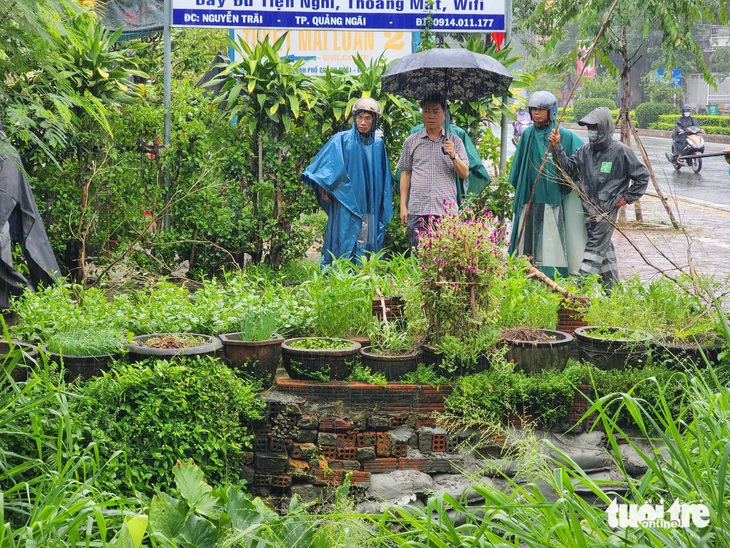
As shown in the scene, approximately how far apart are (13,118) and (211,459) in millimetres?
1910

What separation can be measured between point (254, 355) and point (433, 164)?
3.12 metres

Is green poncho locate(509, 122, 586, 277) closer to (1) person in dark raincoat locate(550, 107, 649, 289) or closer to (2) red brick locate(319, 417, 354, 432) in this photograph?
(1) person in dark raincoat locate(550, 107, 649, 289)

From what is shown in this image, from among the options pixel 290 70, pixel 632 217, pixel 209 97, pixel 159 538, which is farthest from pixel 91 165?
pixel 632 217

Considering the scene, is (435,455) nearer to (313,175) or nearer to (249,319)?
(249,319)

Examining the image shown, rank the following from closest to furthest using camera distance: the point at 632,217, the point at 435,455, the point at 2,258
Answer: the point at 435,455 < the point at 2,258 < the point at 632,217

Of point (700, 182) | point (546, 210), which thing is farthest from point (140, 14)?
point (700, 182)

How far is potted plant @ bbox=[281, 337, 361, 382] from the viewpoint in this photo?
5.39 meters

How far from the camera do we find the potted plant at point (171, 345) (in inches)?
200

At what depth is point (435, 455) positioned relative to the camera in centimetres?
532

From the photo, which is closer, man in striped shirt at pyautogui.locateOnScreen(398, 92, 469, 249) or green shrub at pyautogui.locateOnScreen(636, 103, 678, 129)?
man in striped shirt at pyautogui.locateOnScreen(398, 92, 469, 249)

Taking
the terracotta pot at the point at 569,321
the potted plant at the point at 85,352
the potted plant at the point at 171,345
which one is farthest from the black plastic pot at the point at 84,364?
the terracotta pot at the point at 569,321

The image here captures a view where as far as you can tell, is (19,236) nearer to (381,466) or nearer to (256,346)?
(256,346)

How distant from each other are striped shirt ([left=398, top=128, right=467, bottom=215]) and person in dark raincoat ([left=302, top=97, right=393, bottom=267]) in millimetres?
576

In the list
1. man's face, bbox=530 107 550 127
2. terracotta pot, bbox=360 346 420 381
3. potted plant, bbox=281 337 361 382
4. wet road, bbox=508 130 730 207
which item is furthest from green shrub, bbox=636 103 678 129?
potted plant, bbox=281 337 361 382
